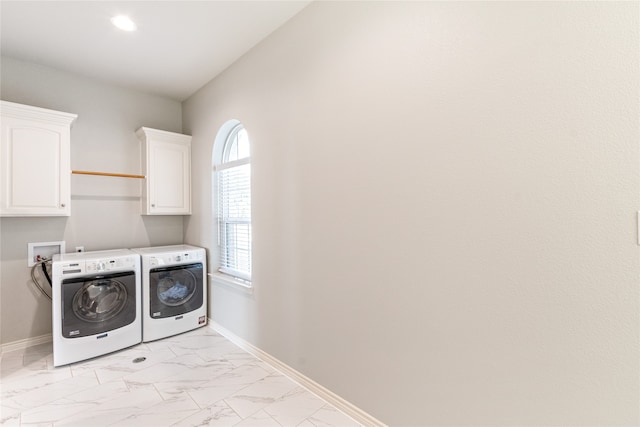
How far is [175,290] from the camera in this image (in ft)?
10.3

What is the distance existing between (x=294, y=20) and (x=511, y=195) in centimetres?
201

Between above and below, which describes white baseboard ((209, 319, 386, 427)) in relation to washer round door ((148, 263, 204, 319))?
below

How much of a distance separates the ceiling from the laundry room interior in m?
0.07

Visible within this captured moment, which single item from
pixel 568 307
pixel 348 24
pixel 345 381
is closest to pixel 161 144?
pixel 348 24

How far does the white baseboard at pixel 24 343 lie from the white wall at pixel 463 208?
257cm

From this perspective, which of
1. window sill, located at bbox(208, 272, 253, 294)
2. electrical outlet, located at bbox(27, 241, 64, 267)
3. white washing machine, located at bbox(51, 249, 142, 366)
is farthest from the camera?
electrical outlet, located at bbox(27, 241, 64, 267)

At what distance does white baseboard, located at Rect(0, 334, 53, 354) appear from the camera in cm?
275

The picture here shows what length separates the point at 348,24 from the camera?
185 cm

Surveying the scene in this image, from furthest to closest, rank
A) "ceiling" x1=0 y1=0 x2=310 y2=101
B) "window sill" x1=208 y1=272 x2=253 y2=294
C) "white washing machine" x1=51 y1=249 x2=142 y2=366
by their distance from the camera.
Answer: "window sill" x1=208 y1=272 x2=253 y2=294 < "white washing machine" x1=51 y1=249 x2=142 y2=366 < "ceiling" x1=0 y1=0 x2=310 y2=101

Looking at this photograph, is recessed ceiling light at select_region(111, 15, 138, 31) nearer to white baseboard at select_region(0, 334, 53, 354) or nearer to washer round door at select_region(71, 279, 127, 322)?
washer round door at select_region(71, 279, 127, 322)

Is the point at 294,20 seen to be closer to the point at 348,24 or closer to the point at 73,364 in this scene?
the point at 348,24

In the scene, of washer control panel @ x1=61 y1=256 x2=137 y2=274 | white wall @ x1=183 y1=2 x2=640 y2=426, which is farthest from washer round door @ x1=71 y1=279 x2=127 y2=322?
white wall @ x1=183 y1=2 x2=640 y2=426

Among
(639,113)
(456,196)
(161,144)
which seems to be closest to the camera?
(639,113)

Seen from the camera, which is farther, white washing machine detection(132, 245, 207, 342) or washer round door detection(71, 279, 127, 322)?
white washing machine detection(132, 245, 207, 342)
